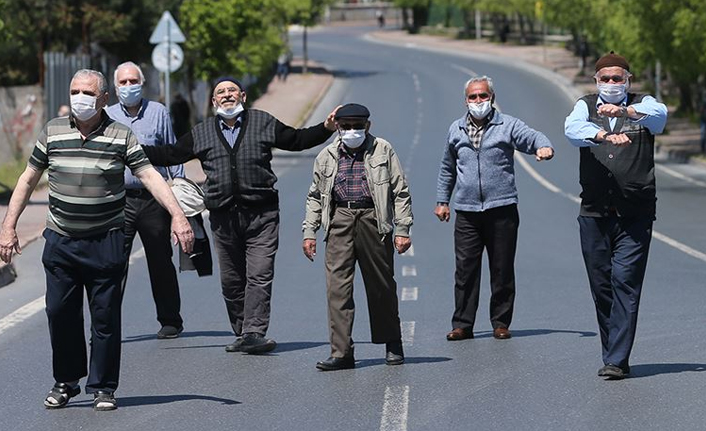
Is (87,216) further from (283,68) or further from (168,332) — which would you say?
(283,68)

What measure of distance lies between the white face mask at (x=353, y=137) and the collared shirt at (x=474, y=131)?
1536 millimetres

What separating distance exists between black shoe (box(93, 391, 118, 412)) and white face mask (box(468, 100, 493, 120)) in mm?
3831

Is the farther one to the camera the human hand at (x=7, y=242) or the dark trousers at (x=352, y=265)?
the dark trousers at (x=352, y=265)

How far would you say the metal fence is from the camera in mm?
36281

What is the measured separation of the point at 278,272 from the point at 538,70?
2603 inches

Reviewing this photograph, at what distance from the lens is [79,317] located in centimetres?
935

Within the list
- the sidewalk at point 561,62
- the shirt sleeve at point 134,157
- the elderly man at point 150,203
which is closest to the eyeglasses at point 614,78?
the shirt sleeve at point 134,157

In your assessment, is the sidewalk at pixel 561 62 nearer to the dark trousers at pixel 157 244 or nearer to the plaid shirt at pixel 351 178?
the dark trousers at pixel 157 244

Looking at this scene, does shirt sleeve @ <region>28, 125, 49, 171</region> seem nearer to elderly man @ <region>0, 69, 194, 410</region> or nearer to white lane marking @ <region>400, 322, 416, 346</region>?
elderly man @ <region>0, 69, 194, 410</region>

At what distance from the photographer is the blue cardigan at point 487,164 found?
38.8ft

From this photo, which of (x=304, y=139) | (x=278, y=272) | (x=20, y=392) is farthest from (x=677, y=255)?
(x=20, y=392)

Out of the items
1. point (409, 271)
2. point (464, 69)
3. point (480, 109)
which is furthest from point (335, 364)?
point (464, 69)

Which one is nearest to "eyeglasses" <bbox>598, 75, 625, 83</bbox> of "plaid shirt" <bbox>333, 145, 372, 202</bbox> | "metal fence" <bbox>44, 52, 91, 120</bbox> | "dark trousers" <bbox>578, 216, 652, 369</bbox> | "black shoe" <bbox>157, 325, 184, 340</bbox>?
"dark trousers" <bbox>578, 216, 652, 369</bbox>

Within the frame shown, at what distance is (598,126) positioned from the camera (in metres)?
10.0
